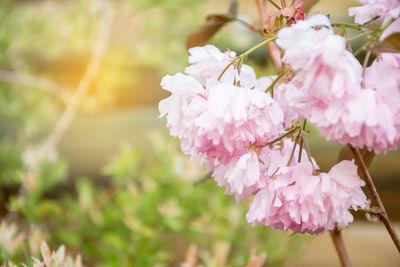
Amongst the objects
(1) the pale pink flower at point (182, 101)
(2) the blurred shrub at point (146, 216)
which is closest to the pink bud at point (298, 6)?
(1) the pale pink flower at point (182, 101)

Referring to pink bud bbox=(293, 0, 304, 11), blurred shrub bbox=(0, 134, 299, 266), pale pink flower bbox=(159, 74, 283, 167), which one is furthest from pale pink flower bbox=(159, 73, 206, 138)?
blurred shrub bbox=(0, 134, 299, 266)

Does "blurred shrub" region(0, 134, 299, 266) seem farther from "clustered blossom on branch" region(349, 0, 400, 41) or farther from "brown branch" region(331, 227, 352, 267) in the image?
"clustered blossom on branch" region(349, 0, 400, 41)

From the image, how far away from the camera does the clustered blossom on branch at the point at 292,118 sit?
0.28 meters

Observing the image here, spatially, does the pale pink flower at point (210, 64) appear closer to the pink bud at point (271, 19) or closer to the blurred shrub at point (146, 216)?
the pink bud at point (271, 19)

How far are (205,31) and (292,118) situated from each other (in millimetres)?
225

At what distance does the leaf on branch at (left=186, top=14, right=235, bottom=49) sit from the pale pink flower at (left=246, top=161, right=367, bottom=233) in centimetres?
28

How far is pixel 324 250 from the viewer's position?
1.67 meters

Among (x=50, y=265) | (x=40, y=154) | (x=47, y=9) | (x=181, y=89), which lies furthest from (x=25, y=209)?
(x=47, y=9)

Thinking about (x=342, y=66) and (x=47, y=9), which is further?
(x=47, y=9)

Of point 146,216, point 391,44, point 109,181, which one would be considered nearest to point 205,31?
point 391,44

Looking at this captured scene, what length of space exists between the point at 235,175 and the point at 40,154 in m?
1.04

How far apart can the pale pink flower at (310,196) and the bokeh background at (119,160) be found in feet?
0.40

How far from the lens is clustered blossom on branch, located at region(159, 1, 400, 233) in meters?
0.28

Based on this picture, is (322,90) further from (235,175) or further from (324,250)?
(324,250)
